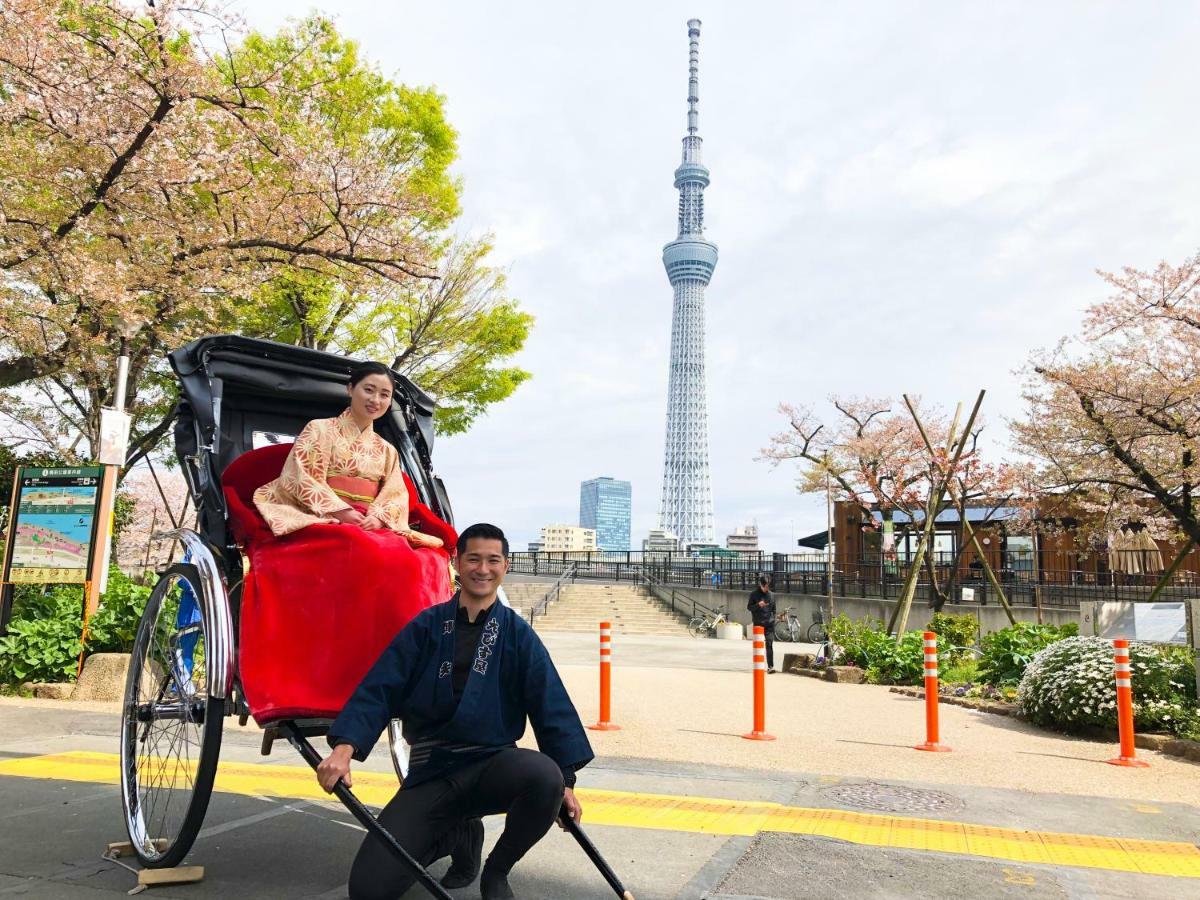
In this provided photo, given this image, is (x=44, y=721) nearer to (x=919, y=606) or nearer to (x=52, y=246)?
(x=52, y=246)

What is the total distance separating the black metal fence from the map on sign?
15.6 meters

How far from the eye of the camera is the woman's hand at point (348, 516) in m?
3.45

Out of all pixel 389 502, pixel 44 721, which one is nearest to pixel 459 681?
pixel 389 502

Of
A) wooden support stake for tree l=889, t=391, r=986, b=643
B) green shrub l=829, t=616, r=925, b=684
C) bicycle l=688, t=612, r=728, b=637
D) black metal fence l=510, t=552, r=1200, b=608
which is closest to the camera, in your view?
green shrub l=829, t=616, r=925, b=684

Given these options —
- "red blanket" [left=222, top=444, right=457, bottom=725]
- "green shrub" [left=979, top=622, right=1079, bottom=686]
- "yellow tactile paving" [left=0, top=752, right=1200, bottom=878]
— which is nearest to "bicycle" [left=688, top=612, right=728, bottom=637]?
"green shrub" [left=979, top=622, right=1079, bottom=686]

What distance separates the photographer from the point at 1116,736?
7.38 m

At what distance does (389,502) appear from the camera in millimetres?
3748

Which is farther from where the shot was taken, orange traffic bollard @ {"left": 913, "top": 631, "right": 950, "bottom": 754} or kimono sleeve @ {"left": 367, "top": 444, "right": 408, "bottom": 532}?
orange traffic bollard @ {"left": 913, "top": 631, "right": 950, "bottom": 754}

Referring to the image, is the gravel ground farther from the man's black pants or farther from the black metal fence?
the black metal fence

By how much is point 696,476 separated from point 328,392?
113120mm

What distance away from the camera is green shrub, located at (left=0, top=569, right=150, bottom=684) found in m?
8.55

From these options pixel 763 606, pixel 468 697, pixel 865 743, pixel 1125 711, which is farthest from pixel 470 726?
pixel 763 606

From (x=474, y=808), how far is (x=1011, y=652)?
9.10 m

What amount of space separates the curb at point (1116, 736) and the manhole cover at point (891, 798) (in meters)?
2.86
